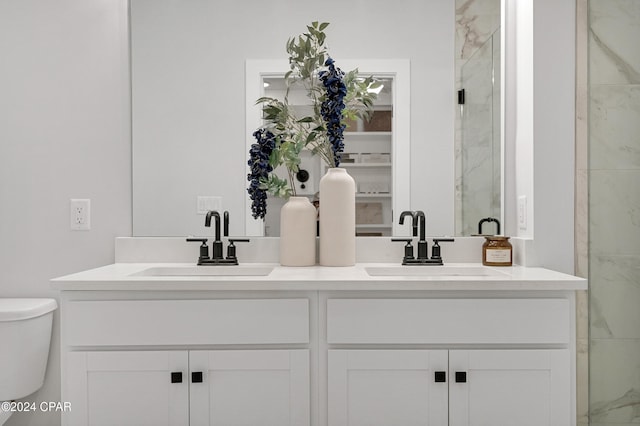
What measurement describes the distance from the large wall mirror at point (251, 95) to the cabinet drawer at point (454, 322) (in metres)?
0.55

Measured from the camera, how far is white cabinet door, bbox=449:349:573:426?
136cm

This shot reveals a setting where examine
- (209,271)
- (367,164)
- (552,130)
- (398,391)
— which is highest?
(552,130)

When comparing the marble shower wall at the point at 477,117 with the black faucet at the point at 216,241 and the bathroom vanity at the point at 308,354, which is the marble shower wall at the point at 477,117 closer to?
the bathroom vanity at the point at 308,354

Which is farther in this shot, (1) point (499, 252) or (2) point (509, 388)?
(1) point (499, 252)

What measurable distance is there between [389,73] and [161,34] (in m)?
0.92

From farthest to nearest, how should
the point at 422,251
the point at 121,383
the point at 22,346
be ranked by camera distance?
the point at 422,251 < the point at 22,346 < the point at 121,383

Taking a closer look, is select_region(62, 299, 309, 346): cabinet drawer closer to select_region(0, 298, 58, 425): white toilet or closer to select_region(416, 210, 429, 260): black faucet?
select_region(0, 298, 58, 425): white toilet

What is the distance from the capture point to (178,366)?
1.36 meters

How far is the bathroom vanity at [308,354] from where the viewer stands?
1359mm

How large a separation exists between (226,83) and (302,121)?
1.16ft

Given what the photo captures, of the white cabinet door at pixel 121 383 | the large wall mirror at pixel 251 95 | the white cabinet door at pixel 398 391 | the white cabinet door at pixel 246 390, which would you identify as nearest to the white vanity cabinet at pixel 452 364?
the white cabinet door at pixel 398 391

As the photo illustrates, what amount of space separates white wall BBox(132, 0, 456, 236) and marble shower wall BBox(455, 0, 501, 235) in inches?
1.7

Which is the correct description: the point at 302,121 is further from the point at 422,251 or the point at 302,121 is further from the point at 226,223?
the point at 422,251

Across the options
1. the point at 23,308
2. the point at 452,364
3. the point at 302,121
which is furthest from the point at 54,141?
the point at 452,364
